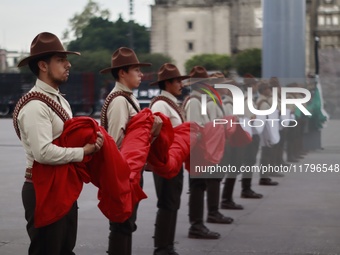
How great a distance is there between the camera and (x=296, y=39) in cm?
1664

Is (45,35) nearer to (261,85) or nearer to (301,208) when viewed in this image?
(301,208)

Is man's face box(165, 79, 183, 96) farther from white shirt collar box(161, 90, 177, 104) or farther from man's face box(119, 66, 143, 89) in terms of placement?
man's face box(119, 66, 143, 89)

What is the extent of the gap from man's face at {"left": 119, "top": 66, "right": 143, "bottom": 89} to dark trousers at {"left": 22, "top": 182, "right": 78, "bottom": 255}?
175cm

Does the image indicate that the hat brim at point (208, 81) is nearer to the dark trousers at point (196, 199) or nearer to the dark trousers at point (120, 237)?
the dark trousers at point (196, 199)

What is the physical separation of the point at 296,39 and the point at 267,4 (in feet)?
3.76

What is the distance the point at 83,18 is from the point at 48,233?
11739 centimetres

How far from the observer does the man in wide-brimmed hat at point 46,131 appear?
5.03m

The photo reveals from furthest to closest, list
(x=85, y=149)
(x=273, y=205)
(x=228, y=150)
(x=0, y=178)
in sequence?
(x=0, y=178) → (x=273, y=205) → (x=228, y=150) → (x=85, y=149)

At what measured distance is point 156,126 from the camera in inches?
243

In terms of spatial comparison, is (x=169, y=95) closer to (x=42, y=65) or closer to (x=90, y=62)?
(x=42, y=65)

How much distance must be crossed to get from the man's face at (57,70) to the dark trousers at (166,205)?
2.32 m

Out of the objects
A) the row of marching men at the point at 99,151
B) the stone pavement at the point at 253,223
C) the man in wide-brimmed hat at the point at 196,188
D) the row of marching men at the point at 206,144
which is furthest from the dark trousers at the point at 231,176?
the row of marching men at the point at 99,151

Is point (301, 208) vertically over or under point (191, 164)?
under

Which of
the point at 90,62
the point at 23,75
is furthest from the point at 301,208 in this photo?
the point at 90,62
